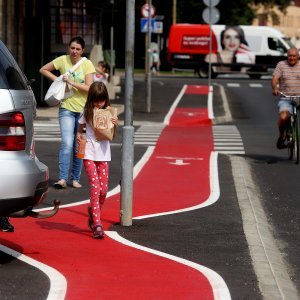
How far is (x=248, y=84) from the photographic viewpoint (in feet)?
183

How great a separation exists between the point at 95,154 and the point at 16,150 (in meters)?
2.36

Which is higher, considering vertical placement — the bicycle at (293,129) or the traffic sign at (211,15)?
the traffic sign at (211,15)

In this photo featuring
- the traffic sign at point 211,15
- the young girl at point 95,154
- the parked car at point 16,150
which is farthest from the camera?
the traffic sign at point 211,15

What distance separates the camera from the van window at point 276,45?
64.8 m

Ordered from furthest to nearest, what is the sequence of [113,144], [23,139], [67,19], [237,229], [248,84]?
[248,84] < [67,19] < [113,144] < [237,229] < [23,139]

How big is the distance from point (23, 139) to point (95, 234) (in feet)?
7.26

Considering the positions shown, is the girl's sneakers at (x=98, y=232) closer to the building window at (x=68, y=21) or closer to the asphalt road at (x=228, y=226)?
the asphalt road at (x=228, y=226)

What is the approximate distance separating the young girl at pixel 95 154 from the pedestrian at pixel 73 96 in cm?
292

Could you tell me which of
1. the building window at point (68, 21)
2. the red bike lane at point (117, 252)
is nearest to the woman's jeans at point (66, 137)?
the red bike lane at point (117, 252)

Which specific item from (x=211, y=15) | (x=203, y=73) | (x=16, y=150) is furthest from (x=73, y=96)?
(x=203, y=73)

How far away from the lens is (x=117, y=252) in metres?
10.0

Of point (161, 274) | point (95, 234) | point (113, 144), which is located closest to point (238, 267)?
point (161, 274)

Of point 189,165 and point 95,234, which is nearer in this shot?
point 95,234

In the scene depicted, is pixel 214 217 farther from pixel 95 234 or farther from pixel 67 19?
pixel 67 19
